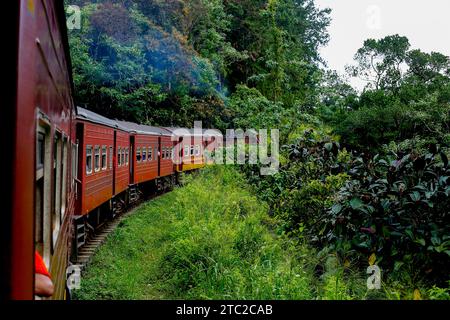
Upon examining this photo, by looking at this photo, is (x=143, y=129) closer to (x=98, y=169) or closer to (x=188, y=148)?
(x=98, y=169)

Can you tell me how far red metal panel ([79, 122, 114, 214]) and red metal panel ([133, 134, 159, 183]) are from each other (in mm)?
3150

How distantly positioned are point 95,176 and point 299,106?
9503 mm

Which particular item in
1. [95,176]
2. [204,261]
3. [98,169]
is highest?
[98,169]

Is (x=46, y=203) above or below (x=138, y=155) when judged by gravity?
below

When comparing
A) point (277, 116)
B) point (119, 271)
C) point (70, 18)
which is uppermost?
point (70, 18)

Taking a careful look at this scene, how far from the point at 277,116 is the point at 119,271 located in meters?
9.93

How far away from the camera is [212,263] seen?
587cm

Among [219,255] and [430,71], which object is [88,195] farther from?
[430,71]

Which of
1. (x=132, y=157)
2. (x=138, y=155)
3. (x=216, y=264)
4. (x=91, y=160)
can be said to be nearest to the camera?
(x=216, y=264)

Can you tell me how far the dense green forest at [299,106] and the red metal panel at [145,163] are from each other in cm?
335

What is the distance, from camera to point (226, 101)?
24.7 metres

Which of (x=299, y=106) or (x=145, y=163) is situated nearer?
(x=145, y=163)

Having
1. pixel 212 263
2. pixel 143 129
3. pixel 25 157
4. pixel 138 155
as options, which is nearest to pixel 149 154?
pixel 143 129
